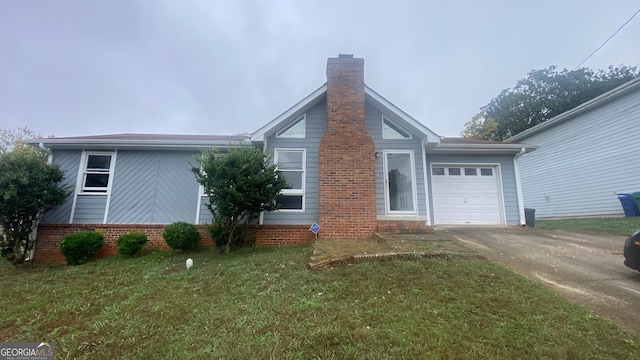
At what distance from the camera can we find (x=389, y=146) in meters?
8.54

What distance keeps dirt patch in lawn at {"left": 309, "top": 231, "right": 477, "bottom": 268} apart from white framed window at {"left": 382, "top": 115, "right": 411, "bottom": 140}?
3501 mm

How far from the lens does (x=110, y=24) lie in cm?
1327

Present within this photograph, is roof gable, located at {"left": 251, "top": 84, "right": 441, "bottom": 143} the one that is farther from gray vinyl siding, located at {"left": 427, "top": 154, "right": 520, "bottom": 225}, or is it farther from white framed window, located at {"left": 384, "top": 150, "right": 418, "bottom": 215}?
gray vinyl siding, located at {"left": 427, "top": 154, "right": 520, "bottom": 225}

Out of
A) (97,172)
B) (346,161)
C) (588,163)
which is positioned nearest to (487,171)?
(346,161)

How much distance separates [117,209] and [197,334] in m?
7.55

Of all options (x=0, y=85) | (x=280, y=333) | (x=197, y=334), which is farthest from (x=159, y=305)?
(x=0, y=85)

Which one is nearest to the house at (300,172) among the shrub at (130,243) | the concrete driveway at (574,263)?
the shrub at (130,243)

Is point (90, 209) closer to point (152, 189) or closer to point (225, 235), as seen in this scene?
point (152, 189)

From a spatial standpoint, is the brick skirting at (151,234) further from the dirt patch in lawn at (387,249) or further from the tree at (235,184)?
the dirt patch in lawn at (387,249)

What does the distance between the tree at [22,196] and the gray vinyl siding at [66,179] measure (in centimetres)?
52

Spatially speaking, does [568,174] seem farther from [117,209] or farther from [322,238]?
[117,209]

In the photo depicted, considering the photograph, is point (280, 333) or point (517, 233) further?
point (517, 233)

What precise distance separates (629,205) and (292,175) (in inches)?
511

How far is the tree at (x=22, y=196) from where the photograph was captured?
266 inches
